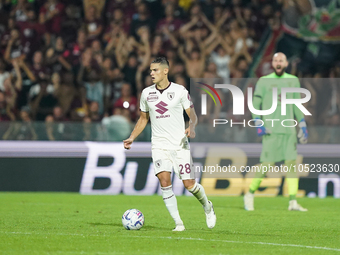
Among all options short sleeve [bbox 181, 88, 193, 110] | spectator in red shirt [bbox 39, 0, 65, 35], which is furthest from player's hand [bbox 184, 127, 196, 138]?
spectator in red shirt [bbox 39, 0, 65, 35]

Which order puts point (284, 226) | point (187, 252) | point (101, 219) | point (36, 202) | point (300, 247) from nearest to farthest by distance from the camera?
point (187, 252), point (300, 247), point (284, 226), point (101, 219), point (36, 202)

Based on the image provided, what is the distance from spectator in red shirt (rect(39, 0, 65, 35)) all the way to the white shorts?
9.95m

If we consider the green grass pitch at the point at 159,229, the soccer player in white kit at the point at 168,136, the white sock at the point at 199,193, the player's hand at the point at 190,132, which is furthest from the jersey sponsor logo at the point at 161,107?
the green grass pitch at the point at 159,229

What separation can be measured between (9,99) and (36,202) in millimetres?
3973

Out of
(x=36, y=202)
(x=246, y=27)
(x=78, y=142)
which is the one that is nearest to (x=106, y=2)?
(x=246, y=27)

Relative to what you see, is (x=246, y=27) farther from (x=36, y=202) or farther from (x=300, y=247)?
(x=300, y=247)

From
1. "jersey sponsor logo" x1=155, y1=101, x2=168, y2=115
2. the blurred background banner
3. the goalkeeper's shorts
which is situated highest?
"jersey sponsor logo" x1=155, y1=101, x2=168, y2=115

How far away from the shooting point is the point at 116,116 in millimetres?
15148

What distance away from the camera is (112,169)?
15039mm

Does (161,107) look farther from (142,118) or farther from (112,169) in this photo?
(112,169)

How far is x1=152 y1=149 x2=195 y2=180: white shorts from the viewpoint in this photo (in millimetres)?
8414

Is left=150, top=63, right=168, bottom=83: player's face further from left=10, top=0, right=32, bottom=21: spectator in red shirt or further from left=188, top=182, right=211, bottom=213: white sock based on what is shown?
left=10, top=0, right=32, bottom=21: spectator in red shirt

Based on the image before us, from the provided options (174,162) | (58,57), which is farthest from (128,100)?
(174,162)

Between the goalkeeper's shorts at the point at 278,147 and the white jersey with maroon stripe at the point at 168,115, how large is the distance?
3.47 m
